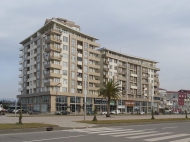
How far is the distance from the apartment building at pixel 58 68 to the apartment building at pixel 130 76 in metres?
6.99

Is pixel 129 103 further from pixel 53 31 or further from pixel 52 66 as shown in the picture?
pixel 53 31

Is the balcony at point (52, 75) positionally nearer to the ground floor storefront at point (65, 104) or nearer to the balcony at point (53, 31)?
the ground floor storefront at point (65, 104)

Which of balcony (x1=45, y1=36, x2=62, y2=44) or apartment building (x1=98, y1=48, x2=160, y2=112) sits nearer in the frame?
balcony (x1=45, y1=36, x2=62, y2=44)

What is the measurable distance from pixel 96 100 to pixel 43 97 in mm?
19407

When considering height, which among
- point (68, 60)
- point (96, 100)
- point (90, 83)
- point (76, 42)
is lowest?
point (96, 100)

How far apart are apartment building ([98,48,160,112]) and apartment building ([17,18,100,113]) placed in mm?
6991

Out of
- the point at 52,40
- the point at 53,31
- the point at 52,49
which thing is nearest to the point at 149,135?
the point at 52,49

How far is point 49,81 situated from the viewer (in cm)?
7525

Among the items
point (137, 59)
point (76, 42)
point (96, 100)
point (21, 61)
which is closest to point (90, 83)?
point (96, 100)

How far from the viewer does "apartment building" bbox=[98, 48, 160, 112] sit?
98125 mm

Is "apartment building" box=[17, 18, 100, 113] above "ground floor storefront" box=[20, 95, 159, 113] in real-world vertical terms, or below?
above

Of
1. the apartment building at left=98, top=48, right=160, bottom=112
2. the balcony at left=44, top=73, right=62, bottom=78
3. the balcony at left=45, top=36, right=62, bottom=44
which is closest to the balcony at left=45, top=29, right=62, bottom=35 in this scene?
the balcony at left=45, top=36, right=62, bottom=44

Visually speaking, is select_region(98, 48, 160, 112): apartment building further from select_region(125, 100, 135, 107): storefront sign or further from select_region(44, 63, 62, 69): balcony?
select_region(44, 63, 62, 69): balcony

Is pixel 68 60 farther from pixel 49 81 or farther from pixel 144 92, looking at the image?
pixel 144 92
